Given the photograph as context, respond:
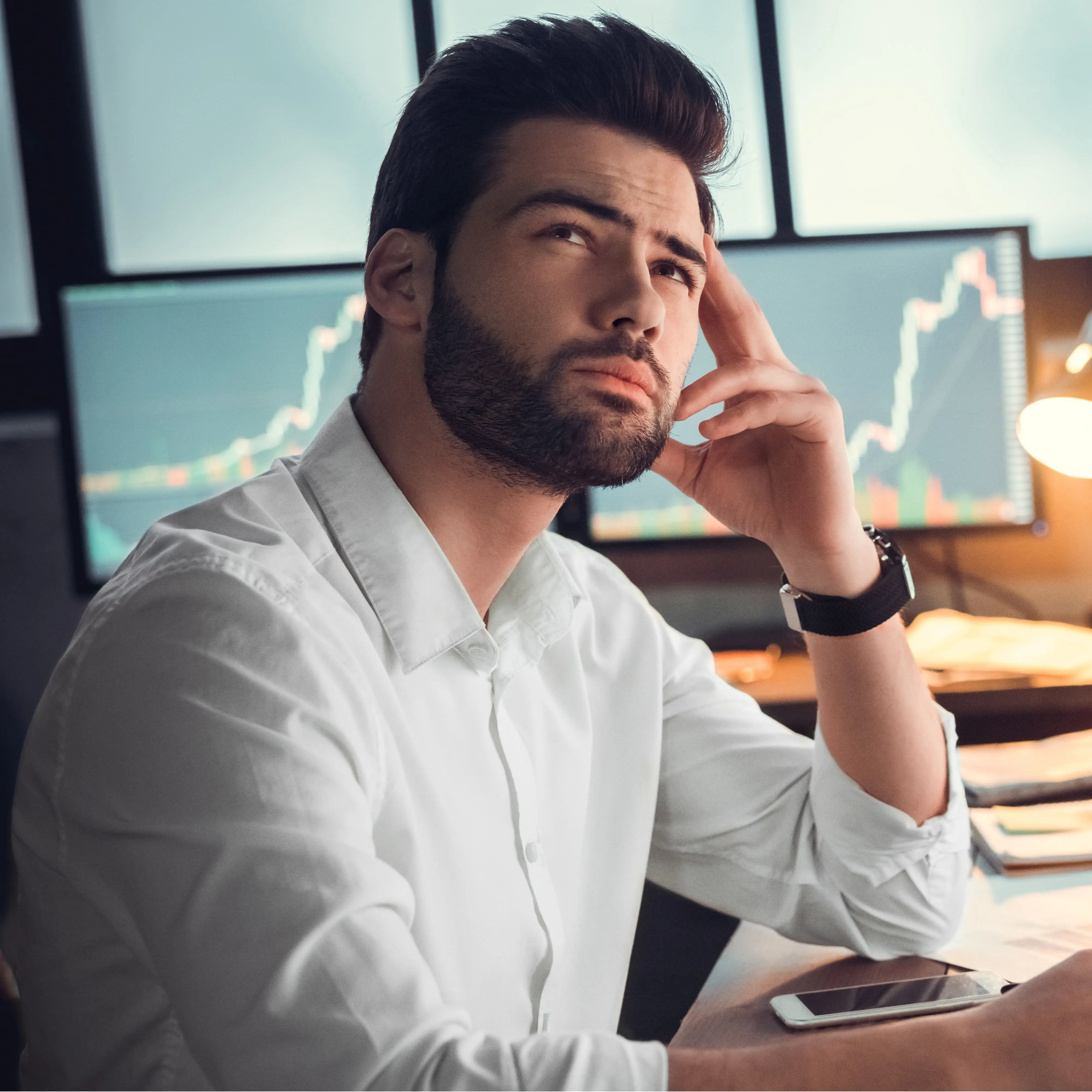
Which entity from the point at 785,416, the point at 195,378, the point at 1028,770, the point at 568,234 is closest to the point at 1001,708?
the point at 1028,770

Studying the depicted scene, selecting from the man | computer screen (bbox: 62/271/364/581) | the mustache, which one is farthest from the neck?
computer screen (bbox: 62/271/364/581)

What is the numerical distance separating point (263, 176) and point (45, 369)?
0.60 meters

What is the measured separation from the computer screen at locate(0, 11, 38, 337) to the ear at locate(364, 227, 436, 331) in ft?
4.61

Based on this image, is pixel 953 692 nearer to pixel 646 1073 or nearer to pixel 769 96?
pixel 646 1073

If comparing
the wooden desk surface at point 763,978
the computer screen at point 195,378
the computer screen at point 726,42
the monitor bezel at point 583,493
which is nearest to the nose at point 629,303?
the wooden desk surface at point 763,978

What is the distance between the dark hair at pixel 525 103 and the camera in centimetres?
92

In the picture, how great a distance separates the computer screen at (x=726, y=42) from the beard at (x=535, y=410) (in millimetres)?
1331

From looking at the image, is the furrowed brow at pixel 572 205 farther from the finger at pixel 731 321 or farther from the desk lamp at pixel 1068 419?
the desk lamp at pixel 1068 419

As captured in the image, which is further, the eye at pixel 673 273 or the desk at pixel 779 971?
the eye at pixel 673 273

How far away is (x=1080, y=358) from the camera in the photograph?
4.12 ft

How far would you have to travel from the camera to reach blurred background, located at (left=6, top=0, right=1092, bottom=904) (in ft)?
5.61

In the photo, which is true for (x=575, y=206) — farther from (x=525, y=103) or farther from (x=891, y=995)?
(x=891, y=995)

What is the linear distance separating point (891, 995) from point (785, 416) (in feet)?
1.61

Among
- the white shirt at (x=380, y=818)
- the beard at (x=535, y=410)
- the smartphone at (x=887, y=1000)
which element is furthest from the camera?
the beard at (x=535, y=410)
